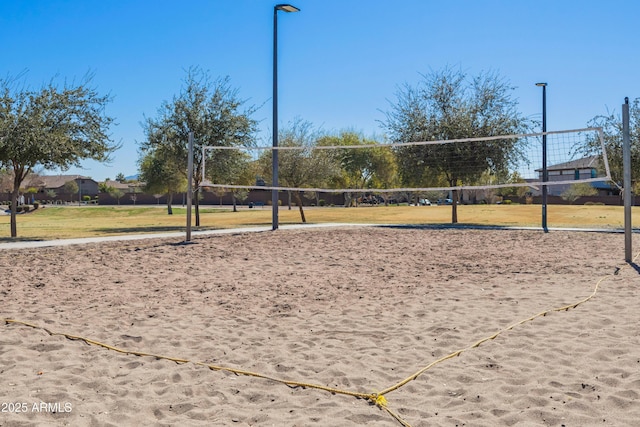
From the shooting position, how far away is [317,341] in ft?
16.0

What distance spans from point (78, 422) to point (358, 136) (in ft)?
179

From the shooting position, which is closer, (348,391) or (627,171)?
(348,391)

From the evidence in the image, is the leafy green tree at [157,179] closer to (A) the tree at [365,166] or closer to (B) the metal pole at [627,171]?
(A) the tree at [365,166]

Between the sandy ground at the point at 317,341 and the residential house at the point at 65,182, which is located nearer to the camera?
the sandy ground at the point at 317,341

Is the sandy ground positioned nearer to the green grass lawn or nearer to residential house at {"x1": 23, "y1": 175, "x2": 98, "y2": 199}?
the green grass lawn

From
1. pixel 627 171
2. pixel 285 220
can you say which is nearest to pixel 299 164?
pixel 285 220

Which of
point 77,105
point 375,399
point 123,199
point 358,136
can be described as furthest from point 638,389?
point 123,199

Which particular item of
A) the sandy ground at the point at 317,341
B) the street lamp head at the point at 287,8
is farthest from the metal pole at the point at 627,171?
the street lamp head at the point at 287,8

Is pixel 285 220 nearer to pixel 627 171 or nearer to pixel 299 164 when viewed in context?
pixel 299 164

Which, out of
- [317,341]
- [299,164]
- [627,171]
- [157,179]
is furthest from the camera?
[157,179]

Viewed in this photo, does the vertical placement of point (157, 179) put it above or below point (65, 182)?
below

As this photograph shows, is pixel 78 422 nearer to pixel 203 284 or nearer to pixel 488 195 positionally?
pixel 203 284

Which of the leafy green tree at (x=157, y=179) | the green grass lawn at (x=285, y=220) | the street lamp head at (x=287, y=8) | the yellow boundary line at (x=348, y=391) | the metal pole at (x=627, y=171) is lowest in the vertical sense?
the yellow boundary line at (x=348, y=391)

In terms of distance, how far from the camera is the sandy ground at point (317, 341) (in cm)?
334
